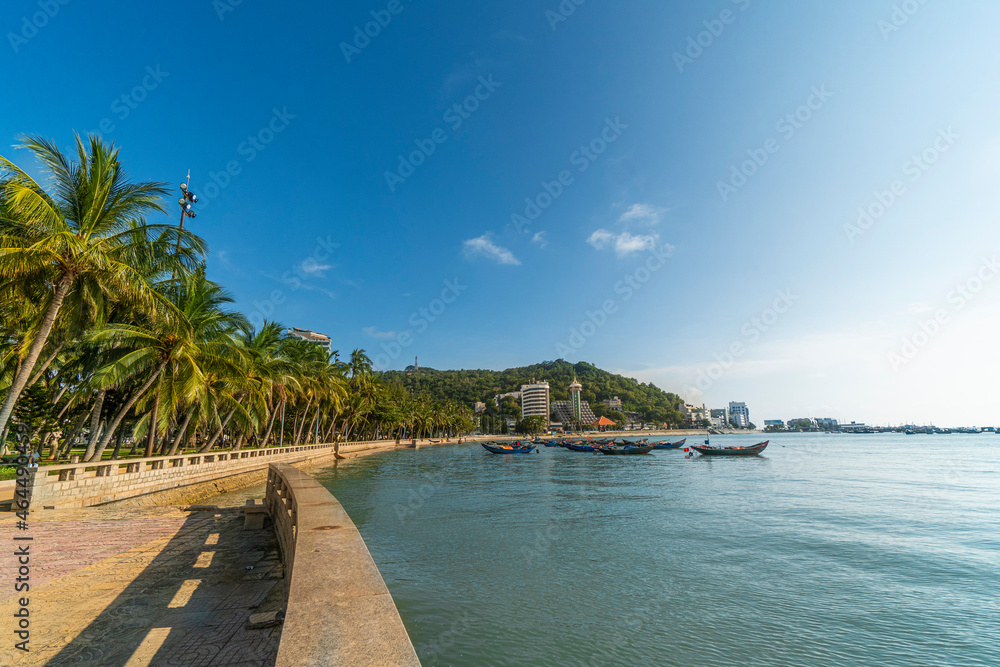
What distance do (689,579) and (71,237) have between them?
2011 cm

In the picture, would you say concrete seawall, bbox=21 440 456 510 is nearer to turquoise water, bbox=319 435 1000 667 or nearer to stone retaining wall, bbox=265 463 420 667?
turquoise water, bbox=319 435 1000 667

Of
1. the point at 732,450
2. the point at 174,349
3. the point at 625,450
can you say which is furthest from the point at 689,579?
the point at 625,450

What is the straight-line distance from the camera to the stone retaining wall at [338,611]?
2.73m

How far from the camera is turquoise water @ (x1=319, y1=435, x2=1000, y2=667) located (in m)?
8.05

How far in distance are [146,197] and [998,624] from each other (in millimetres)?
27180

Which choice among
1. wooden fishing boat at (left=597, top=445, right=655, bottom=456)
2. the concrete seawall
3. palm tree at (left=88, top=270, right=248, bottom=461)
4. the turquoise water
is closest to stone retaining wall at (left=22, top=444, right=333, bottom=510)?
the concrete seawall

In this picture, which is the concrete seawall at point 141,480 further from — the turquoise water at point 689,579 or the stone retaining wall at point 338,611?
the stone retaining wall at point 338,611

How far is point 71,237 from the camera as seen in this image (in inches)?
540

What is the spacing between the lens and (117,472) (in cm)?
1700

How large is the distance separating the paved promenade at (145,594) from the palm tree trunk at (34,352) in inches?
163

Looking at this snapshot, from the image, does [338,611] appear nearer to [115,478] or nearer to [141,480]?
[115,478]

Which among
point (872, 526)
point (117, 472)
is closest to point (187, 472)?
point (117, 472)

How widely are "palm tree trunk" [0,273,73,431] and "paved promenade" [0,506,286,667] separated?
4133 millimetres

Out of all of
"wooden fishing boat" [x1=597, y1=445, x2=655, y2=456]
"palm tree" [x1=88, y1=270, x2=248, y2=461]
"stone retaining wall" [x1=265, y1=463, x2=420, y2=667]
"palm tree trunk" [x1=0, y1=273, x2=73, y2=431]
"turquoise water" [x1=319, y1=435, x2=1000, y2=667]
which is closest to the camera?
"stone retaining wall" [x1=265, y1=463, x2=420, y2=667]
